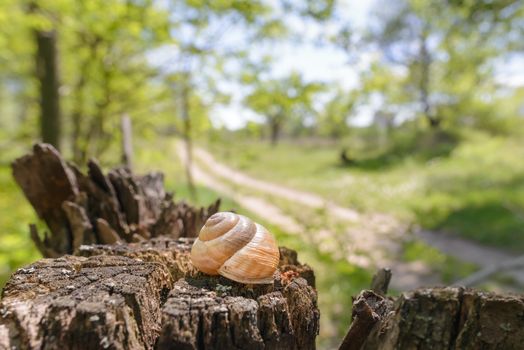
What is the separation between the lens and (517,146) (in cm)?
2473

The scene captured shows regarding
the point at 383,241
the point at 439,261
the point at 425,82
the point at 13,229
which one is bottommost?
the point at 383,241

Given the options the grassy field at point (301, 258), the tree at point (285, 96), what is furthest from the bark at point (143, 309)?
the tree at point (285, 96)

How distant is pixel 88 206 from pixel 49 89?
6.51 m

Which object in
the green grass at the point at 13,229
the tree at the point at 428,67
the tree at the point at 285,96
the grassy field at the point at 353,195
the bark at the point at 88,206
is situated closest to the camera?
the bark at the point at 88,206

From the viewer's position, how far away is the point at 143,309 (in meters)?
1.69

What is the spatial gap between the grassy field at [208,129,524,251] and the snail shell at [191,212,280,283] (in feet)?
21.6

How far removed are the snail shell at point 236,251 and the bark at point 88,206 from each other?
90 cm

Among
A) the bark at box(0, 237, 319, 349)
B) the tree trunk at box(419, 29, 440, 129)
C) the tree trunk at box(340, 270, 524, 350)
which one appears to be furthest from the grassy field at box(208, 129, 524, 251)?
the tree trunk at box(340, 270, 524, 350)

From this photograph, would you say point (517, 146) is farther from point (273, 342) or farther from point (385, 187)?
point (273, 342)

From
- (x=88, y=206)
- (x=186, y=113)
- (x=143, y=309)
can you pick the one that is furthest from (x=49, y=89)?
(x=143, y=309)

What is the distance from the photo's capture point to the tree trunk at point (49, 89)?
28.7 ft

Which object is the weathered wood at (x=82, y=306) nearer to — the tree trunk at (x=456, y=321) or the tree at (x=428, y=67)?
the tree trunk at (x=456, y=321)

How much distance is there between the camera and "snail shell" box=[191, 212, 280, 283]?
1.96 m

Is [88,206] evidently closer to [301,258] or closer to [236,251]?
[236,251]
